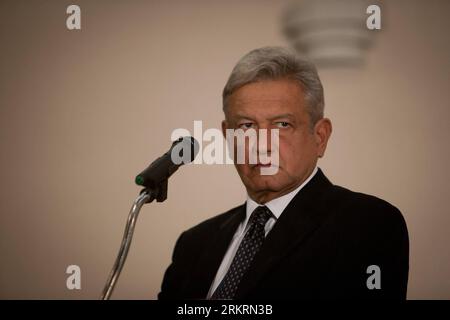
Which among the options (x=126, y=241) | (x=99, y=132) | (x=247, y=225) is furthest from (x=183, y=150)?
(x=99, y=132)

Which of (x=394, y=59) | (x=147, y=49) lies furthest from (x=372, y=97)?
(x=147, y=49)

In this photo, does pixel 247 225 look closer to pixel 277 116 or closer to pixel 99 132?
pixel 277 116

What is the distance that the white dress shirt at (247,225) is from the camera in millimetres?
1386

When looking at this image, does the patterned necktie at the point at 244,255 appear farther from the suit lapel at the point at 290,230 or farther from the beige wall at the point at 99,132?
the beige wall at the point at 99,132

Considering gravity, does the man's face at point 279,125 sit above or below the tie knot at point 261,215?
above

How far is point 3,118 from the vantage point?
1.85 meters

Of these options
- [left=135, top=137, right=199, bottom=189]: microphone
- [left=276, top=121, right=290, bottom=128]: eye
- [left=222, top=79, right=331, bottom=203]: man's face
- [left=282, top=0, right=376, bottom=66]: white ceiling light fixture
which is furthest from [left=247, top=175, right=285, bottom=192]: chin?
[left=282, top=0, right=376, bottom=66]: white ceiling light fixture

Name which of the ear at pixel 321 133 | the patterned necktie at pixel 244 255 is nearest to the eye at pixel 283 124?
the ear at pixel 321 133

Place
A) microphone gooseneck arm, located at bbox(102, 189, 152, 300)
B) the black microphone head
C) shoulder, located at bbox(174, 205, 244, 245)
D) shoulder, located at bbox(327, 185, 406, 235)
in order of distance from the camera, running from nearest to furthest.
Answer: microphone gooseneck arm, located at bbox(102, 189, 152, 300) < the black microphone head < shoulder, located at bbox(327, 185, 406, 235) < shoulder, located at bbox(174, 205, 244, 245)

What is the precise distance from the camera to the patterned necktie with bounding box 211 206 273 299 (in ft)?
4.28

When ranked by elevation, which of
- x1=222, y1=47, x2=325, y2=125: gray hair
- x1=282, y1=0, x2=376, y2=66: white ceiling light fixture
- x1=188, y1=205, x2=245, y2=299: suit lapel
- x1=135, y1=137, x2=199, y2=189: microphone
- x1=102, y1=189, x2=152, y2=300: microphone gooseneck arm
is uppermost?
x1=282, y1=0, x2=376, y2=66: white ceiling light fixture

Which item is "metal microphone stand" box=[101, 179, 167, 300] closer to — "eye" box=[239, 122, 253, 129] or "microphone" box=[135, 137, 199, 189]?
"microphone" box=[135, 137, 199, 189]
